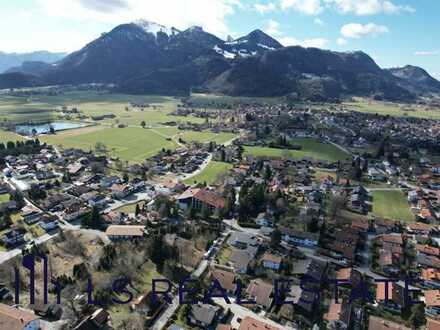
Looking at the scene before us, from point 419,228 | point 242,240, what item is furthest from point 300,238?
point 419,228

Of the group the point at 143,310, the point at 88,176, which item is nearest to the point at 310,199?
the point at 143,310

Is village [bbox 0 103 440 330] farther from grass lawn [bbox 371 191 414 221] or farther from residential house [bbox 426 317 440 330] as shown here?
Answer: grass lawn [bbox 371 191 414 221]

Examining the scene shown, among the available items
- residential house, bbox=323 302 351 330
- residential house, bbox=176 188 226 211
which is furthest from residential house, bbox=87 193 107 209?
residential house, bbox=323 302 351 330

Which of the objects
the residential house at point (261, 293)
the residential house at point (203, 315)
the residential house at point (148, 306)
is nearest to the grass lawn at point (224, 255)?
the residential house at point (261, 293)

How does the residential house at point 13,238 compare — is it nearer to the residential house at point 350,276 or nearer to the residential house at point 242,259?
the residential house at point 242,259

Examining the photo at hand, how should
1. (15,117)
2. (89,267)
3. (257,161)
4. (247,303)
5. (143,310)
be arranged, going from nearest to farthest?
(143,310)
(247,303)
(89,267)
(257,161)
(15,117)

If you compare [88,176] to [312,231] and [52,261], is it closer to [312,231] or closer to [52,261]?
[52,261]

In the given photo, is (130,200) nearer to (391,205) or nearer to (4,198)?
(4,198)
